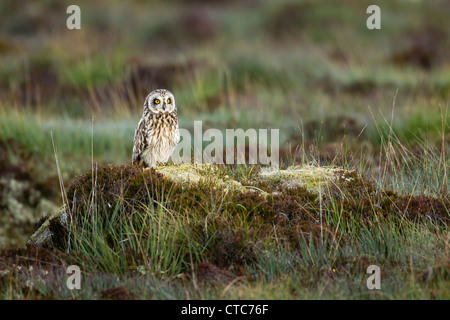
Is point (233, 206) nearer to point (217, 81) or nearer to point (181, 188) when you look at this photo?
point (181, 188)

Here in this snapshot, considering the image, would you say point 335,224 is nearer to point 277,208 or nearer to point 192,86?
point 277,208

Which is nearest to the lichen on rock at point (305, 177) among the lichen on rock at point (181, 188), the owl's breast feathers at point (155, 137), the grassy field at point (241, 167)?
the lichen on rock at point (181, 188)

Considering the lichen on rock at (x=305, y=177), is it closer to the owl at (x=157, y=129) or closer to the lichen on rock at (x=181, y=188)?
the lichen on rock at (x=181, y=188)

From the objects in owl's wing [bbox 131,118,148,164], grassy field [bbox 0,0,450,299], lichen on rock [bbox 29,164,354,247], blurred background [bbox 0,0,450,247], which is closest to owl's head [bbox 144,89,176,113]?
owl's wing [bbox 131,118,148,164]

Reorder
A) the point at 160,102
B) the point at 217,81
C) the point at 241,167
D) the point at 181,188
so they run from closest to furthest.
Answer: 1. the point at 181,188
2. the point at 241,167
3. the point at 160,102
4. the point at 217,81

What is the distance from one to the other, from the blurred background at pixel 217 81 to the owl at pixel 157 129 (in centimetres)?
142

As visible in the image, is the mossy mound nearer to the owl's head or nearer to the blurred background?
the blurred background

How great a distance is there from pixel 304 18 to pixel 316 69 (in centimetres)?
1068

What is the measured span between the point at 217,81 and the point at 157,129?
792 cm

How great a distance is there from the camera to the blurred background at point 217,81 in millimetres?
9625

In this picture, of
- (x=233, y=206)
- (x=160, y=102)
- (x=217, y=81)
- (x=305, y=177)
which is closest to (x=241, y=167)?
(x=305, y=177)

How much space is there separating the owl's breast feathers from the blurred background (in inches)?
55.4

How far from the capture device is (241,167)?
631 cm

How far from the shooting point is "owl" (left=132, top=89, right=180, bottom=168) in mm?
6895
